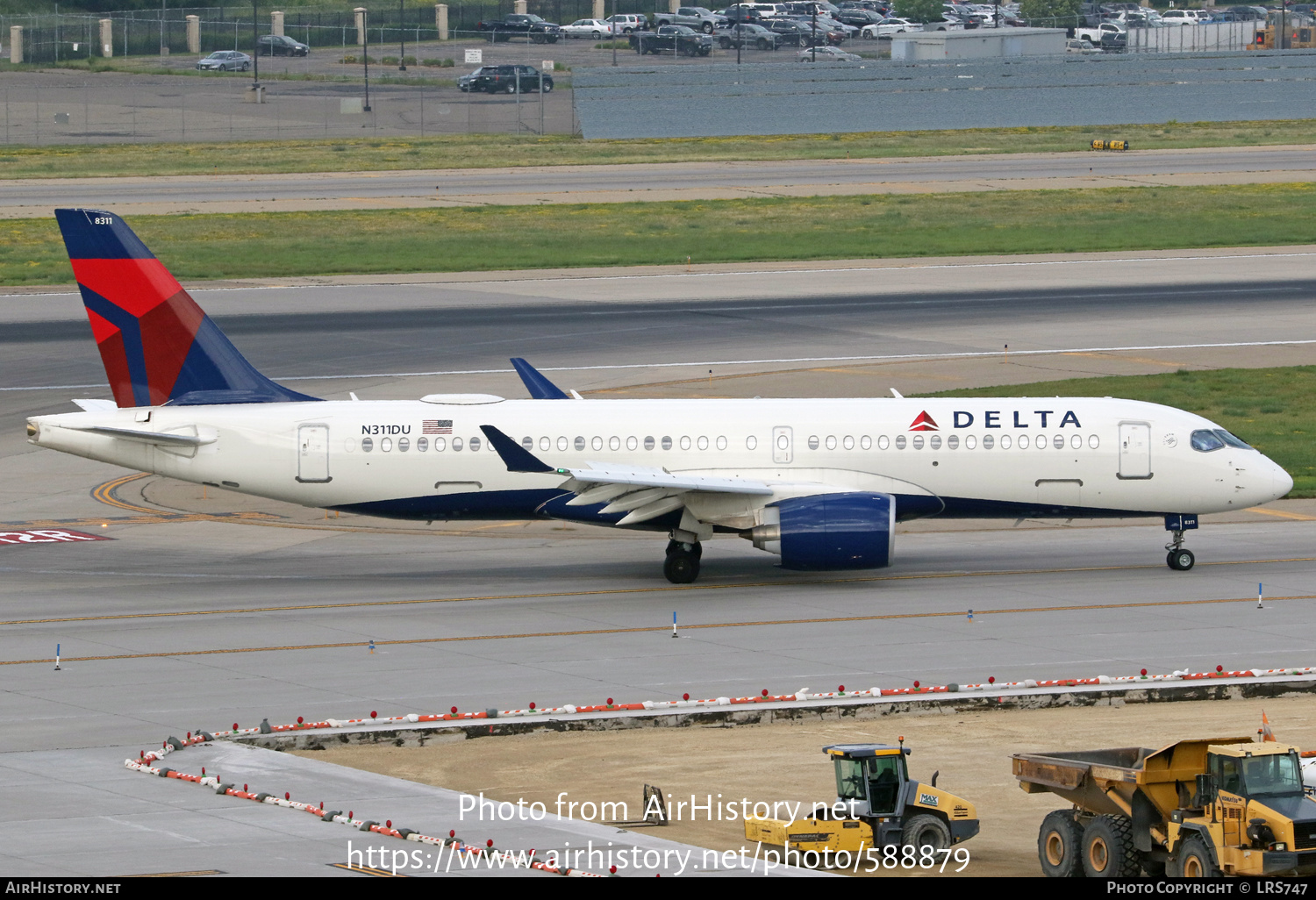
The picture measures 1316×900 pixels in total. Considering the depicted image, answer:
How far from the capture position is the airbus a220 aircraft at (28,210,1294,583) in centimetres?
3994

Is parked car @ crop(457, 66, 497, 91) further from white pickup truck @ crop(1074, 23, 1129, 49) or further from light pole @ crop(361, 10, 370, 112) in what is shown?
white pickup truck @ crop(1074, 23, 1129, 49)

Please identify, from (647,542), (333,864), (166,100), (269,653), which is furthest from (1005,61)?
(333,864)

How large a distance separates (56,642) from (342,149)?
103425mm

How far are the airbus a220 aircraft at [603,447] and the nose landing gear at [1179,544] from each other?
7 centimetres

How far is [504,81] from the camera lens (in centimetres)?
15888

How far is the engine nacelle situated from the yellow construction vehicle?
15693mm

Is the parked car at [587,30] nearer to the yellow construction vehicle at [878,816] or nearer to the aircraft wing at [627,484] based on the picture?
the aircraft wing at [627,484]

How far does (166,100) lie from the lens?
6063 inches

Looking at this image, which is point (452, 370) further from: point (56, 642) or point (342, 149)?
point (342, 149)

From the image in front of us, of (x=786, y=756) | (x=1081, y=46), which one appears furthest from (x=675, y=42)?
(x=786, y=756)

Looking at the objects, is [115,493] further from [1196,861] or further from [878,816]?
[1196,861]

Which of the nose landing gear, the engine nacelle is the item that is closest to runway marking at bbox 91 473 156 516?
the engine nacelle

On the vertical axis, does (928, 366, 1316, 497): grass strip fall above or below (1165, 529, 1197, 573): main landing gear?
above

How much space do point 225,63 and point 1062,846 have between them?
161 meters
